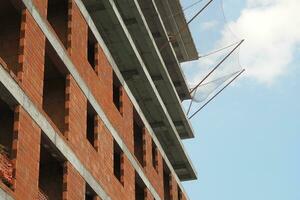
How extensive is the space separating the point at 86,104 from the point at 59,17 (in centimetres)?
352

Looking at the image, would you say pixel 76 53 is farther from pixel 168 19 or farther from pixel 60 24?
pixel 168 19

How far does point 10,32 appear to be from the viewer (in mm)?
23047

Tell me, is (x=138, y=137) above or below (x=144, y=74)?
below

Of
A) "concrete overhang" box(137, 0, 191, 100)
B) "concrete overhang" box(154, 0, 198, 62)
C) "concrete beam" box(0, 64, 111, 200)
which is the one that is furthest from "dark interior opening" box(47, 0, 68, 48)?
"concrete overhang" box(154, 0, 198, 62)

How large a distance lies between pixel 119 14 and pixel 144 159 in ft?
23.2

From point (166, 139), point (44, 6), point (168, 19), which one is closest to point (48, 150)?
point (44, 6)

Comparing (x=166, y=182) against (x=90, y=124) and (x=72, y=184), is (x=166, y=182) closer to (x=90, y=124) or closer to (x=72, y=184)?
(x=90, y=124)

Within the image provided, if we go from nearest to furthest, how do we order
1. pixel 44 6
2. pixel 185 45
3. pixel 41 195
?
1. pixel 41 195
2. pixel 44 6
3. pixel 185 45

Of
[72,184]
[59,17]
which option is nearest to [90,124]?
[59,17]

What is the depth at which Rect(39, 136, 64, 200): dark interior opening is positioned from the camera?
22906mm

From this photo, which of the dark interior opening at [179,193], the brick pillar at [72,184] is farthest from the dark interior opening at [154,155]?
the brick pillar at [72,184]

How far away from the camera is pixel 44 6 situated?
24266 mm

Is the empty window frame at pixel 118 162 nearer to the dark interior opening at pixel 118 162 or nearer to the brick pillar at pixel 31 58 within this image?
the dark interior opening at pixel 118 162

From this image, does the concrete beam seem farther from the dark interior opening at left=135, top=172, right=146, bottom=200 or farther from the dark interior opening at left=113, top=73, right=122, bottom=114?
the dark interior opening at left=135, top=172, right=146, bottom=200
